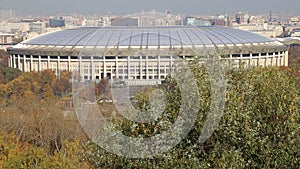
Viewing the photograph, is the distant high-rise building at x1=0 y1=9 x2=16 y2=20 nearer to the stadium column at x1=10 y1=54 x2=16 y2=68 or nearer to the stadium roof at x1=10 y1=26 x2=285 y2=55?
the stadium column at x1=10 y1=54 x2=16 y2=68

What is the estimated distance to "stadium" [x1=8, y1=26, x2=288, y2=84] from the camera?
3438 cm

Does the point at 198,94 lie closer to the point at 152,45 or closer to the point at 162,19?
the point at 152,45

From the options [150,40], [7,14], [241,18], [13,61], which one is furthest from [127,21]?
[7,14]

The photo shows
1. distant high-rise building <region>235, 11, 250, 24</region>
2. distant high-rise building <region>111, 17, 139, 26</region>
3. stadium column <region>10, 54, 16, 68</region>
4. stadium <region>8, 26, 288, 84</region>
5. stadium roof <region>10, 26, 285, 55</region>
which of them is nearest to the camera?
stadium <region>8, 26, 288, 84</region>

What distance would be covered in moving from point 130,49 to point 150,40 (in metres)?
1.64

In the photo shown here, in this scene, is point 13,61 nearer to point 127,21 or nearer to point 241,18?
point 127,21

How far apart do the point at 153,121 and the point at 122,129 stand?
59 cm

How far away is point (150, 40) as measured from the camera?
116 feet

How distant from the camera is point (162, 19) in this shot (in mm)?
47656

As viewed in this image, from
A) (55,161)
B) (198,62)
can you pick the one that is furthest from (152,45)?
(198,62)

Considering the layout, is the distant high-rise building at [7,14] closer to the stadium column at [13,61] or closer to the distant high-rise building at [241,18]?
the distant high-rise building at [241,18]

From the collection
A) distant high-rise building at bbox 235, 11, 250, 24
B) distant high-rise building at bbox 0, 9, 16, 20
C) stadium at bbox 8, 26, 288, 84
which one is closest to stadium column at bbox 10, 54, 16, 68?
stadium at bbox 8, 26, 288, 84

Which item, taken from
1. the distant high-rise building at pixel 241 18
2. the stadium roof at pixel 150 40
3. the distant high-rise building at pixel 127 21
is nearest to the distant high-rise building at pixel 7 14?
the distant high-rise building at pixel 241 18

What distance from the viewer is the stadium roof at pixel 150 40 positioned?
34938 millimetres
